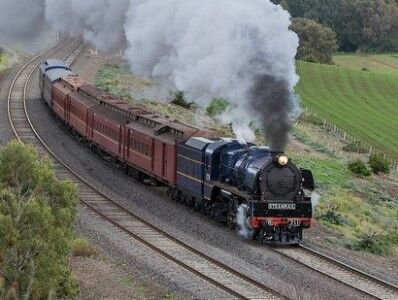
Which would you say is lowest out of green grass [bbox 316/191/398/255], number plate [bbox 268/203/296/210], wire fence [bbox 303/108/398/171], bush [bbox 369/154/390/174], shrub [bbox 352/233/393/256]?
wire fence [bbox 303/108/398/171]

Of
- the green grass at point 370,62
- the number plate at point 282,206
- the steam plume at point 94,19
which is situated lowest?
the green grass at point 370,62

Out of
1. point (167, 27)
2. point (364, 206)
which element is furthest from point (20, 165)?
point (364, 206)

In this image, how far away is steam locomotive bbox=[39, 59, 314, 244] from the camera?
2439 cm

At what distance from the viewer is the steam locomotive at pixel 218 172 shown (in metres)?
24.4

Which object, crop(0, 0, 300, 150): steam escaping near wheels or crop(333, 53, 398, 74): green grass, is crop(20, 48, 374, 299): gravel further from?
crop(333, 53, 398, 74): green grass

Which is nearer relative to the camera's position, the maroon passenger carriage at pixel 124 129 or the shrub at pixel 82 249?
the shrub at pixel 82 249

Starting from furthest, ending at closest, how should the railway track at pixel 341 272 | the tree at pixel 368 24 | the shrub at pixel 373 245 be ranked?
the tree at pixel 368 24, the shrub at pixel 373 245, the railway track at pixel 341 272

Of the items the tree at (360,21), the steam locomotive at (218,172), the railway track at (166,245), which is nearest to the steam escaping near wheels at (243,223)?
the steam locomotive at (218,172)

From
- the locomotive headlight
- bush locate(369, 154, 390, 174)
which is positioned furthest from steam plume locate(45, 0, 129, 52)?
bush locate(369, 154, 390, 174)

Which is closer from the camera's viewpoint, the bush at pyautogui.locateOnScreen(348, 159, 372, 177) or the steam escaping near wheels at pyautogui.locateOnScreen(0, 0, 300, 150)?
the steam escaping near wheels at pyautogui.locateOnScreen(0, 0, 300, 150)

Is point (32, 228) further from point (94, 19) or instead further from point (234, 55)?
point (94, 19)

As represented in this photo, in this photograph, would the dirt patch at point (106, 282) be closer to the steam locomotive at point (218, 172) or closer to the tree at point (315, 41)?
the steam locomotive at point (218, 172)

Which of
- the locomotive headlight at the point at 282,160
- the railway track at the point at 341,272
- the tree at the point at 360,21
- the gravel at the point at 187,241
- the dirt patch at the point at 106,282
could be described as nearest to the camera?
the dirt patch at the point at 106,282

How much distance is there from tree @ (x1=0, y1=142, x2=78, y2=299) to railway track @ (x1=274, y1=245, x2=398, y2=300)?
7.27 metres
